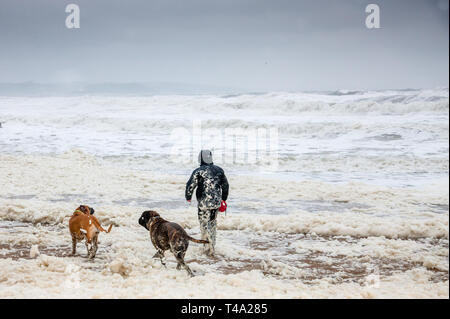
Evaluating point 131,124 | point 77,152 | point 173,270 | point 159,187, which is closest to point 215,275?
point 173,270

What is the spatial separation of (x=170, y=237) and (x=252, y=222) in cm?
367

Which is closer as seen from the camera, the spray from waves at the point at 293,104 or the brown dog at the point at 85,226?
the brown dog at the point at 85,226

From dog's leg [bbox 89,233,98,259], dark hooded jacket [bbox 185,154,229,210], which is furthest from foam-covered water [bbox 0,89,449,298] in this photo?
dark hooded jacket [bbox 185,154,229,210]

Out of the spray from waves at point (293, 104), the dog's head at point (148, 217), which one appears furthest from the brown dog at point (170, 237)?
the spray from waves at point (293, 104)

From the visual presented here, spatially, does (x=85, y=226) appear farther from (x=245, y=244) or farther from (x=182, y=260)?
(x=245, y=244)

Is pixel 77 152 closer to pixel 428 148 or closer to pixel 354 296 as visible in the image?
pixel 354 296

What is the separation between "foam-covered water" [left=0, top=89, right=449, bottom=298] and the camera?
551 cm

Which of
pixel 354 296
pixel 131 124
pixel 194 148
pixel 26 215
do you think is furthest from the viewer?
pixel 131 124

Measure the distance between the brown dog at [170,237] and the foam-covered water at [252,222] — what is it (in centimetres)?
27

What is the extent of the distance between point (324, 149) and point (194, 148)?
7.53 m

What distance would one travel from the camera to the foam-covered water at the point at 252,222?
18.1ft

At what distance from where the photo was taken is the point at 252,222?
915 centimetres

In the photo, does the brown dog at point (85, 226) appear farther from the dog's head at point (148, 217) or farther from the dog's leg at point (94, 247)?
the dog's head at point (148, 217)
